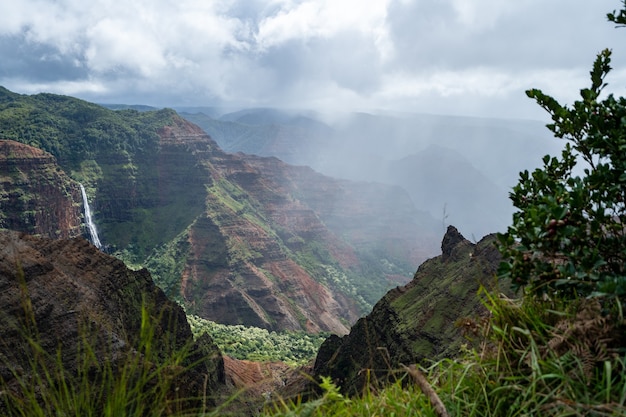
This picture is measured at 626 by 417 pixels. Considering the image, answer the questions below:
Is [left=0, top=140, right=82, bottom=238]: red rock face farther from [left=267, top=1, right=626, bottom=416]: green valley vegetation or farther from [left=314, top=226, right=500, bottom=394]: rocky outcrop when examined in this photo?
[left=267, top=1, right=626, bottom=416]: green valley vegetation

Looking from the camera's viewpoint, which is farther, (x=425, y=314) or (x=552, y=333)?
(x=425, y=314)

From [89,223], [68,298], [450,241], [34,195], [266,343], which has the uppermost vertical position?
[34,195]

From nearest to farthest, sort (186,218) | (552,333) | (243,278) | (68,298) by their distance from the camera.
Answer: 1. (552,333)
2. (68,298)
3. (243,278)
4. (186,218)

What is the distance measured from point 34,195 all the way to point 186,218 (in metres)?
47.9

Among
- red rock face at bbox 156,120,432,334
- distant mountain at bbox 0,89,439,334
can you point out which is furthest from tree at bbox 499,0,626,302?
distant mountain at bbox 0,89,439,334

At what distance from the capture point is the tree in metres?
4.02

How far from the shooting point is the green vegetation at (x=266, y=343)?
80812mm

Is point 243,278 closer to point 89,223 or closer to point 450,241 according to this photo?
point 89,223

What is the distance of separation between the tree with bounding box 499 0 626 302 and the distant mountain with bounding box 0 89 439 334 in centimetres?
11140

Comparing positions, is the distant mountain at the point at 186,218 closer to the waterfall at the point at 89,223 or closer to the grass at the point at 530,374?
the waterfall at the point at 89,223

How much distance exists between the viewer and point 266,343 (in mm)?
93188

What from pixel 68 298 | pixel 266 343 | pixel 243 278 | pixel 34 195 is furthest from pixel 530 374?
pixel 34 195

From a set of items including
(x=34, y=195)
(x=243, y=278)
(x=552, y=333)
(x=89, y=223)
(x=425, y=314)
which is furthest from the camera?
(x=89, y=223)

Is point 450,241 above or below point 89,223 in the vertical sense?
above
